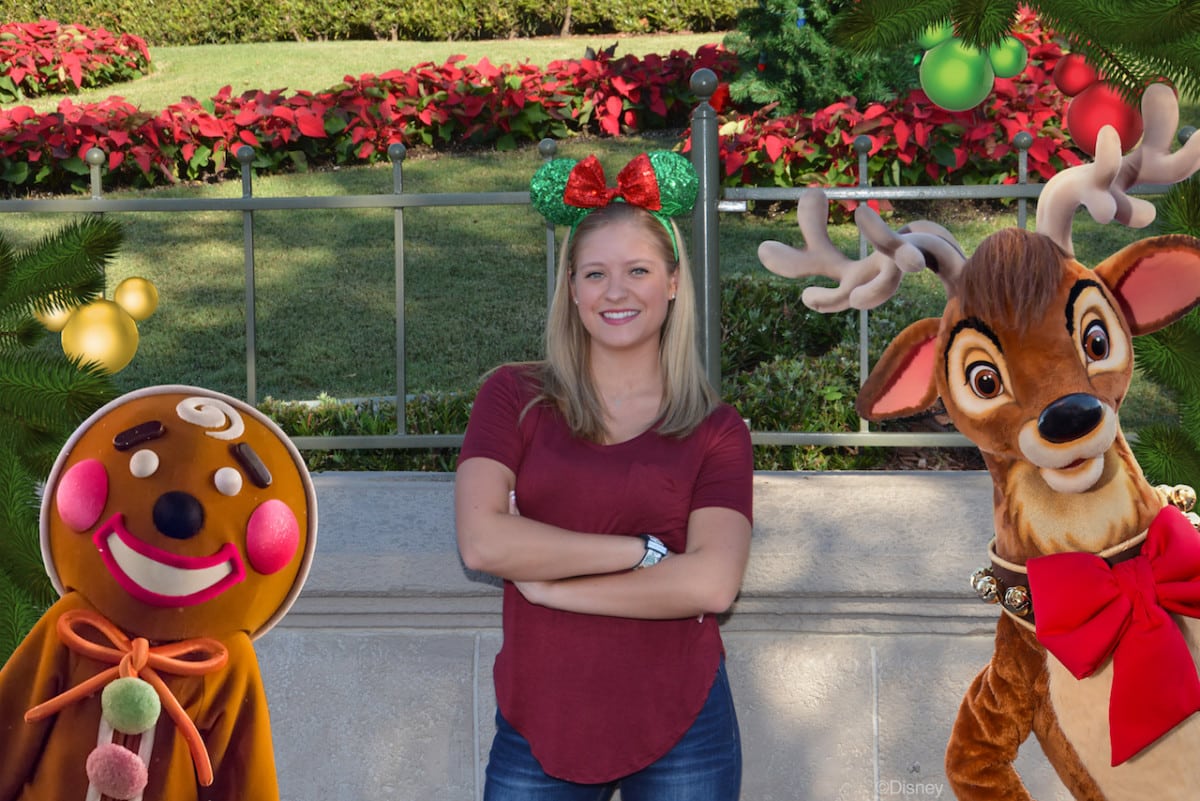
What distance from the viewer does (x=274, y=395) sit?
5.95 metres

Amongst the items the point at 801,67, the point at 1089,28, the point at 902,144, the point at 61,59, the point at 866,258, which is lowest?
the point at 866,258

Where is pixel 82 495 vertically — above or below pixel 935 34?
below

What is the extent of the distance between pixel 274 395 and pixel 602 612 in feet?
13.4

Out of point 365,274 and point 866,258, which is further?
point 365,274

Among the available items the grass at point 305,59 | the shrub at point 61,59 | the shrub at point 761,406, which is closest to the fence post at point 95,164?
the shrub at point 761,406

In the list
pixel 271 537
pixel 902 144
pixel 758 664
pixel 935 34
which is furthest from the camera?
pixel 902 144

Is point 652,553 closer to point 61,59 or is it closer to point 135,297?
point 135,297

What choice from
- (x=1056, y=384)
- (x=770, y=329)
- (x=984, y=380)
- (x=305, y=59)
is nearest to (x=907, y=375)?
(x=984, y=380)

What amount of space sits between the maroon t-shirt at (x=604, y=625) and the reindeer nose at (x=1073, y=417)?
0.58 metres

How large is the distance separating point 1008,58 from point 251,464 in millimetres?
1402

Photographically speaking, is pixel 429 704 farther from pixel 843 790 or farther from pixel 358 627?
pixel 843 790

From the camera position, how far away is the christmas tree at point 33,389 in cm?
211

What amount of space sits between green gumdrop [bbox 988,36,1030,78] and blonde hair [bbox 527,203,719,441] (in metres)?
0.60

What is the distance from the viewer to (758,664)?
2633 mm
